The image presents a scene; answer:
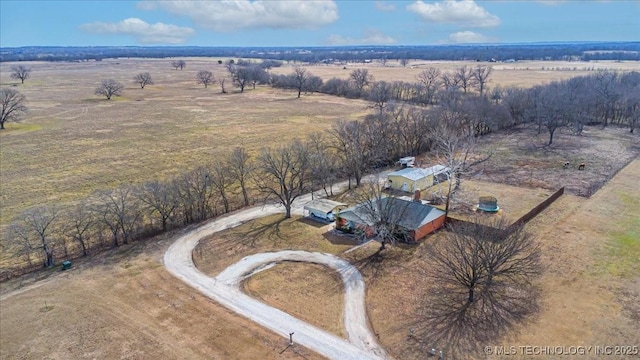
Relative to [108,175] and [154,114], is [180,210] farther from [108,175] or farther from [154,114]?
[154,114]

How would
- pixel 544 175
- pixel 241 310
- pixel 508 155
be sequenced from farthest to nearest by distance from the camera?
pixel 508 155 → pixel 544 175 → pixel 241 310

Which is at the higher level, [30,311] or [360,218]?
[360,218]

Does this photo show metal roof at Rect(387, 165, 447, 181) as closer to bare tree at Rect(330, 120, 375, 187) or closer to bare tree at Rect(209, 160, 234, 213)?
bare tree at Rect(330, 120, 375, 187)

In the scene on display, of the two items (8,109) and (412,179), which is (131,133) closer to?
(8,109)

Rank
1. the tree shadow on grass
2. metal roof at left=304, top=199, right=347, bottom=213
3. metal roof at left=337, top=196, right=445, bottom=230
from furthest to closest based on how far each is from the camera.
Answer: metal roof at left=304, top=199, right=347, bottom=213 → the tree shadow on grass → metal roof at left=337, top=196, right=445, bottom=230

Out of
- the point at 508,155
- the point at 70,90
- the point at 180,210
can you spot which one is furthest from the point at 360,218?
the point at 70,90

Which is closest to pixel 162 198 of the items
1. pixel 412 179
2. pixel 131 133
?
pixel 412 179

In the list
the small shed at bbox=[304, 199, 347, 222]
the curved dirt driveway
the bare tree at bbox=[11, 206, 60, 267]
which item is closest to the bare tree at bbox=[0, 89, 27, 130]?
the bare tree at bbox=[11, 206, 60, 267]
